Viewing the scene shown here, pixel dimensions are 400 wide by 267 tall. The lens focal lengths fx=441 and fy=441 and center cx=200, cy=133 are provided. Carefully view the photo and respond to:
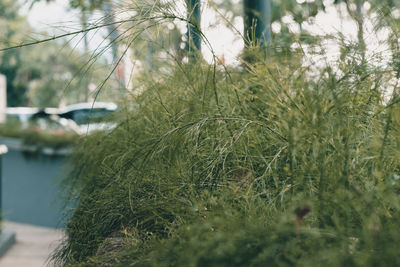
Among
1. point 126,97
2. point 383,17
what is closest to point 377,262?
point 383,17

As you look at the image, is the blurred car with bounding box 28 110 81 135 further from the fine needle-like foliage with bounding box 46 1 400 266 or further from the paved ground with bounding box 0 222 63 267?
the fine needle-like foliage with bounding box 46 1 400 266

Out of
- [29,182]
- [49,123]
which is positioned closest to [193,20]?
[29,182]

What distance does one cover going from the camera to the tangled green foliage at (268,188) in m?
0.84

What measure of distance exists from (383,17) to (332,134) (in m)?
0.72

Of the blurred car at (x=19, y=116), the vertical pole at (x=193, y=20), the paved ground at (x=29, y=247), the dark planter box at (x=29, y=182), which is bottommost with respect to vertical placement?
the paved ground at (x=29, y=247)

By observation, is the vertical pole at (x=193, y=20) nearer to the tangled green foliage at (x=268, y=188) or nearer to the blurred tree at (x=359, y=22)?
the tangled green foliage at (x=268, y=188)

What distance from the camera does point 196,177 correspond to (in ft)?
4.33

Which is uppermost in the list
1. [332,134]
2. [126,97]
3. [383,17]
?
[383,17]

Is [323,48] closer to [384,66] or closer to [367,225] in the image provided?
Result: [384,66]

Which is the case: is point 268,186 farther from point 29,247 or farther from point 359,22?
point 29,247

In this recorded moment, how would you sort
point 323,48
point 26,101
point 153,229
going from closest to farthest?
point 153,229
point 323,48
point 26,101

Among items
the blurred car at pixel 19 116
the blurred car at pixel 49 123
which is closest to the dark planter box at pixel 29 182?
the blurred car at pixel 49 123

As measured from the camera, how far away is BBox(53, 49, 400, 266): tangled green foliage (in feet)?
2.77

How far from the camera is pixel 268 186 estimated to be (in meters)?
1.25
